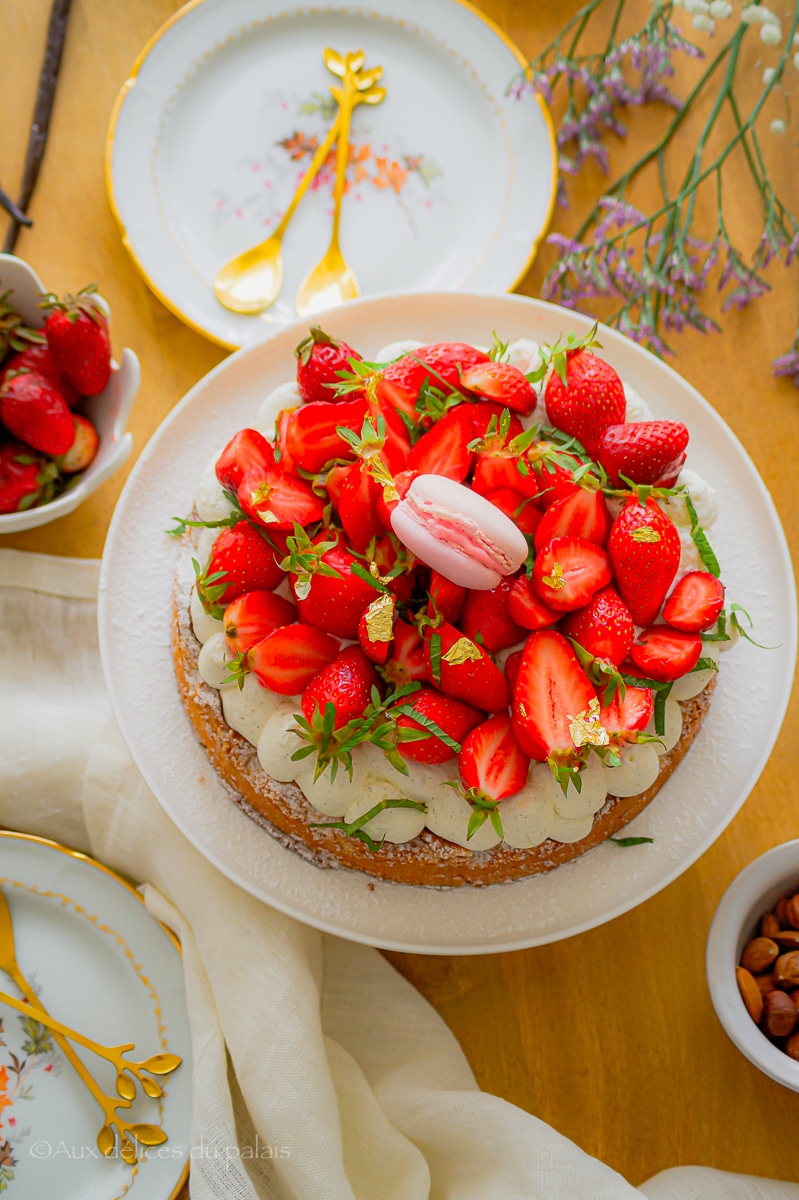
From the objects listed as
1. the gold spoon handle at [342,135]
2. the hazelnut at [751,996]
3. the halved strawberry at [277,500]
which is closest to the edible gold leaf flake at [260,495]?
the halved strawberry at [277,500]

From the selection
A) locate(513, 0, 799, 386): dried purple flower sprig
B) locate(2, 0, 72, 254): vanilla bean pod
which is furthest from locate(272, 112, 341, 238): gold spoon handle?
locate(2, 0, 72, 254): vanilla bean pod

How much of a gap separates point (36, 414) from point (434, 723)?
0.85m

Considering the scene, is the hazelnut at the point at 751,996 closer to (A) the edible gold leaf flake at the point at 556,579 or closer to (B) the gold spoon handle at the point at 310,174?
(A) the edible gold leaf flake at the point at 556,579

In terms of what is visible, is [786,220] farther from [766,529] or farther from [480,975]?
[480,975]

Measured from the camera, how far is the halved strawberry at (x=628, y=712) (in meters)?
1.25

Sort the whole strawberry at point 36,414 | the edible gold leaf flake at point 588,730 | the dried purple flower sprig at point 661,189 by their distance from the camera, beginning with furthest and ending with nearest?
the dried purple flower sprig at point 661,189 < the whole strawberry at point 36,414 < the edible gold leaf flake at point 588,730

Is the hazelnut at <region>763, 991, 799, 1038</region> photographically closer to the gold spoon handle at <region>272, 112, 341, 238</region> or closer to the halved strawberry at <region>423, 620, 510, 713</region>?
the halved strawberry at <region>423, 620, 510, 713</region>

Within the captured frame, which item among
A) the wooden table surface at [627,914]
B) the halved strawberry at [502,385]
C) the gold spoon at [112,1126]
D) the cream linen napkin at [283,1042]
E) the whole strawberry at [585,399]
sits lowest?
the gold spoon at [112,1126]

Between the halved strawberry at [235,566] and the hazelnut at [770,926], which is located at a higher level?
the halved strawberry at [235,566]

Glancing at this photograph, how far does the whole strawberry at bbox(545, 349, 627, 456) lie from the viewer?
1375mm

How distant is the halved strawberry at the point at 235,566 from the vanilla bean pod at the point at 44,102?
912 mm

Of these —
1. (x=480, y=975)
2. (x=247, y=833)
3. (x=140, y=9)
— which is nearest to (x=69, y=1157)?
(x=247, y=833)

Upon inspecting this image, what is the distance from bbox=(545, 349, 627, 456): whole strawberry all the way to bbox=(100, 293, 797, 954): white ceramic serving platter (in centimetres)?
28

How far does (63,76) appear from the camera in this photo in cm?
190
